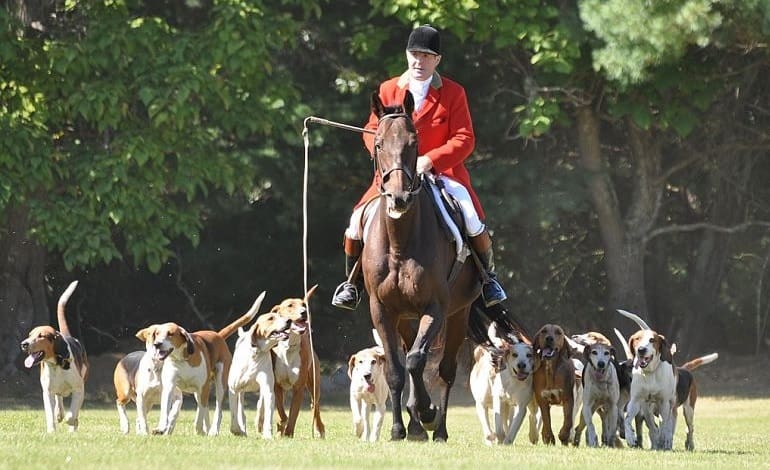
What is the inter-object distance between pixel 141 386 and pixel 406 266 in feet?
9.88

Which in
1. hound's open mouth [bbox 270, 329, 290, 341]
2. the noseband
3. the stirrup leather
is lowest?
hound's open mouth [bbox 270, 329, 290, 341]

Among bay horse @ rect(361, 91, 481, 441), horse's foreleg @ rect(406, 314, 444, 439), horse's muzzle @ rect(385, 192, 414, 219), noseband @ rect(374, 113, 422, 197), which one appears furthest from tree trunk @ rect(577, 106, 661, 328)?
horse's muzzle @ rect(385, 192, 414, 219)

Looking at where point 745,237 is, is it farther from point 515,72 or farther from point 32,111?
point 32,111

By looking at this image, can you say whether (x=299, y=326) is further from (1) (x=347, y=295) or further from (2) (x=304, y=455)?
(2) (x=304, y=455)

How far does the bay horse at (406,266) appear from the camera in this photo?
1144 centimetres

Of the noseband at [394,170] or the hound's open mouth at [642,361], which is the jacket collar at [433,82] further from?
the hound's open mouth at [642,361]

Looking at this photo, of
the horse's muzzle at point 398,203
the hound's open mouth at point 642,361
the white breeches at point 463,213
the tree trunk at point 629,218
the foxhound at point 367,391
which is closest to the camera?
the horse's muzzle at point 398,203

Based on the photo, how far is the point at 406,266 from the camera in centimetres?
1186

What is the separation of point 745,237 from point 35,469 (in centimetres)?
2138

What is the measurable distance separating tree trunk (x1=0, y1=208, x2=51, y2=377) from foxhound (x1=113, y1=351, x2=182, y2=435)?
30.1 feet

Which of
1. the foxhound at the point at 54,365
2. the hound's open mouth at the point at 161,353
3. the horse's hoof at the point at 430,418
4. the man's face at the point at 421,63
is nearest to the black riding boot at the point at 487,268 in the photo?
the horse's hoof at the point at 430,418

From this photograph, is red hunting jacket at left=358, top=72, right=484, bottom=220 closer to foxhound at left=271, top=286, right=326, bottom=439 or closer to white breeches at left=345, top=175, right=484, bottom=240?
white breeches at left=345, top=175, right=484, bottom=240

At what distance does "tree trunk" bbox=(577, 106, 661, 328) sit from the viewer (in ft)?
84.6

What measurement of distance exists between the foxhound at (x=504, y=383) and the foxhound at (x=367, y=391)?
91 centimetres
